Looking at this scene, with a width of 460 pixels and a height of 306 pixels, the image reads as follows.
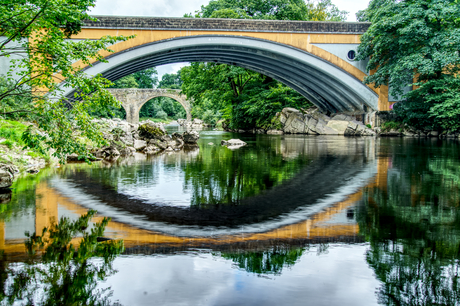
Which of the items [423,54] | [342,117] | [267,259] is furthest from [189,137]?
[267,259]

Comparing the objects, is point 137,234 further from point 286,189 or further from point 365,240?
point 286,189

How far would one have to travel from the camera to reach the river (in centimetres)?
261

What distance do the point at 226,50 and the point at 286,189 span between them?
18.8m

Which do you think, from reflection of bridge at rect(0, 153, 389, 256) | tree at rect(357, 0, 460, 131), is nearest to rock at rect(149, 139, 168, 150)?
reflection of bridge at rect(0, 153, 389, 256)

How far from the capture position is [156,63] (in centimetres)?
2670

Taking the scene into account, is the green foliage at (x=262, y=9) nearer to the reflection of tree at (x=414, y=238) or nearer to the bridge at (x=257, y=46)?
the bridge at (x=257, y=46)

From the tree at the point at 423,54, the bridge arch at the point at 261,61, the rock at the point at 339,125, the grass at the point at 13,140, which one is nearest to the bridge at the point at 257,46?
the bridge arch at the point at 261,61

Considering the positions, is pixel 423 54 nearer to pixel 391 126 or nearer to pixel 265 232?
pixel 391 126

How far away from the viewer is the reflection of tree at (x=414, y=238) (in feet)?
8.32

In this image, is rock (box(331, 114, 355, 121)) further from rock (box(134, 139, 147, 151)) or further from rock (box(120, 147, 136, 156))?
rock (box(120, 147, 136, 156))

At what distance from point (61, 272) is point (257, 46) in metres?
21.3

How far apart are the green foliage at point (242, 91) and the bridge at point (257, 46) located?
12.9 ft

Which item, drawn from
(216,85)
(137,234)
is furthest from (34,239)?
(216,85)

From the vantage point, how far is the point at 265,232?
389 cm
